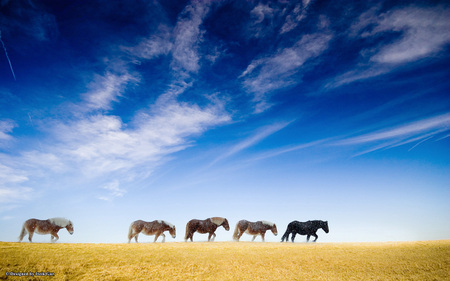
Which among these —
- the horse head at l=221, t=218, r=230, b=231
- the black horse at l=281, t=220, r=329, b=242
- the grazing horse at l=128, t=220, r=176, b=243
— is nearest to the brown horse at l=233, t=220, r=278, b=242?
the horse head at l=221, t=218, r=230, b=231

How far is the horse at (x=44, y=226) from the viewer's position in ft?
52.0

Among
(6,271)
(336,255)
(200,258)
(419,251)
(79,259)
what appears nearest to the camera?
(6,271)

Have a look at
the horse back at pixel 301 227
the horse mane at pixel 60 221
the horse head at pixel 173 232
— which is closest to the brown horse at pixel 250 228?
the horse back at pixel 301 227

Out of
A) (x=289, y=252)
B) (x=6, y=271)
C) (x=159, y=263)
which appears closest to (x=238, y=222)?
(x=289, y=252)

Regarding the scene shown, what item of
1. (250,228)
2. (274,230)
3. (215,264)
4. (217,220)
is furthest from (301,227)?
(215,264)

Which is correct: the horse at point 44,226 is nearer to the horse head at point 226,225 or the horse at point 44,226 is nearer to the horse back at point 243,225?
the horse head at point 226,225

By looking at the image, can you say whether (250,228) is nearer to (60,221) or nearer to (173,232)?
(173,232)

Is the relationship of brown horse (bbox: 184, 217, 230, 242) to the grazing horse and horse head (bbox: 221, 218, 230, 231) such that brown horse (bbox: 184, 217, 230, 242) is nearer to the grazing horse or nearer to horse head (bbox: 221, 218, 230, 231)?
horse head (bbox: 221, 218, 230, 231)

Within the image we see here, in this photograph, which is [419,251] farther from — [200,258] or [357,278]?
[200,258]

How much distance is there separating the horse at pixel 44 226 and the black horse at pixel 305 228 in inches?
701

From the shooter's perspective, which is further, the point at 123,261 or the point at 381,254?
the point at 381,254

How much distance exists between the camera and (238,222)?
2380 cm

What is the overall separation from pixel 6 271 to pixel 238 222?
58.8ft

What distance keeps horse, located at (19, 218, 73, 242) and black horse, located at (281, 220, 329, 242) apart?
17799mm
